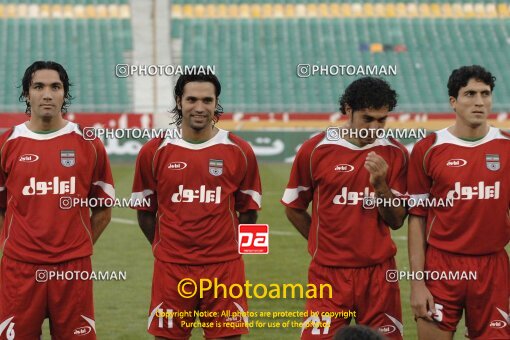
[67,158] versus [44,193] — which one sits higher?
[67,158]

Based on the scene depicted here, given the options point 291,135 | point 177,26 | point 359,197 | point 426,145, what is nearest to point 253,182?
point 359,197

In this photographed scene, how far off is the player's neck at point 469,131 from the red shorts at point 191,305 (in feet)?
5.01

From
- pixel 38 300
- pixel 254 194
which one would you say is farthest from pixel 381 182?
pixel 38 300

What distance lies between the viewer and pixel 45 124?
5.55 metres

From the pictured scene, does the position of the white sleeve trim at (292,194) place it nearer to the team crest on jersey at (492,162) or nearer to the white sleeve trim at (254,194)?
the white sleeve trim at (254,194)

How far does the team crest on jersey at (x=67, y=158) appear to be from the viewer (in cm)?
551

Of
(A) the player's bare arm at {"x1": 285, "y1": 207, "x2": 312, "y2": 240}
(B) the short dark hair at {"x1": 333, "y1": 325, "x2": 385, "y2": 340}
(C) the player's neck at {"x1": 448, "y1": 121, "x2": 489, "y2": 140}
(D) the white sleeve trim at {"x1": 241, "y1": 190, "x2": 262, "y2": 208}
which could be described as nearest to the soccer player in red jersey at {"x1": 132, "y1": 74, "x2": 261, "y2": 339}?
(D) the white sleeve trim at {"x1": 241, "y1": 190, "x2": 262, "y2": 208}

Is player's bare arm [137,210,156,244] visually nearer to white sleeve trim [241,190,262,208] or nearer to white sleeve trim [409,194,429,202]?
white sleeve trim [241,190,262,208]

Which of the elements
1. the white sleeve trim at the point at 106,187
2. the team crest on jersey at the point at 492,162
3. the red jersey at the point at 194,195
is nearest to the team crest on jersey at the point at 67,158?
the white sleeve trim at the point at 106,187

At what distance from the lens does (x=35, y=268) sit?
17.8ft

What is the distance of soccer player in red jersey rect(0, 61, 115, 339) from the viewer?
5.43 m

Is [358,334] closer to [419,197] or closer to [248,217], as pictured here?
[419,197]

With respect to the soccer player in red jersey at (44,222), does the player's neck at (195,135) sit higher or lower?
higher

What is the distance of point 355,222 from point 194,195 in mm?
951
